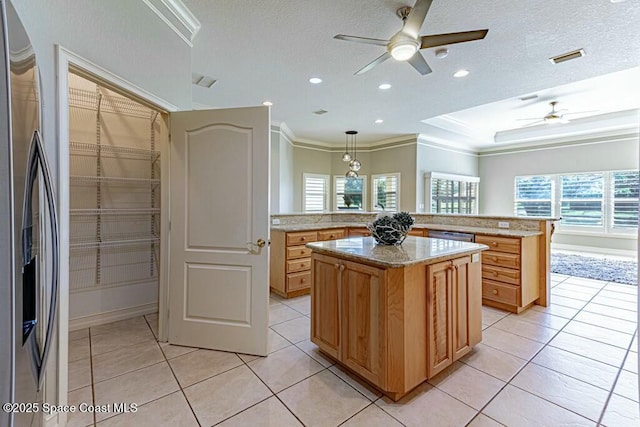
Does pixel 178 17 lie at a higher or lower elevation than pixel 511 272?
higher

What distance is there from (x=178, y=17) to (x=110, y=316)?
2997 mm

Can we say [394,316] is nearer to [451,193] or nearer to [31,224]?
[31,224]

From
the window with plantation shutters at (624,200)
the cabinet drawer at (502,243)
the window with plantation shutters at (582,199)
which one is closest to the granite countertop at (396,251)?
the cabinet drawer at (502,243)

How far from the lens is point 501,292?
3.34 metres

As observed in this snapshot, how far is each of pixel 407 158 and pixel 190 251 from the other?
591cm

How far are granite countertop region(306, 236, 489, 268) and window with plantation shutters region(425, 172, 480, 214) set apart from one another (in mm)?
4997

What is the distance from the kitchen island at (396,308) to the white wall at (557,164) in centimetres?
724

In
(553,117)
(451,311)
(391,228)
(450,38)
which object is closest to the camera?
(451,311)

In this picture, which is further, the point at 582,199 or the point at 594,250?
the point at 582,199

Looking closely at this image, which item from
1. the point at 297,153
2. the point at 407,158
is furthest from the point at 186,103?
the point at 407,158

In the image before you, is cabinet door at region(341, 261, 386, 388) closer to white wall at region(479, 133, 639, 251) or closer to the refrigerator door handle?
the refrigerator door handle

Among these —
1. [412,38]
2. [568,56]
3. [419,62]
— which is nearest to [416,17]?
[412,38]

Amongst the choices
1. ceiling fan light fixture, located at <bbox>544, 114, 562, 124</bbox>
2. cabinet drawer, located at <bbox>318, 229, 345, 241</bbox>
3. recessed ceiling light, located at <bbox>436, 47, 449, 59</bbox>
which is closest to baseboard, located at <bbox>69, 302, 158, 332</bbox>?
cabinet drawer, located at <bbox>318, 229, 345, 241</bbox>

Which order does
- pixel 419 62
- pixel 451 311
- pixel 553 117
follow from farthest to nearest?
1. pixel 553 117
2. pixel 419 62
3. pixel 451 311
